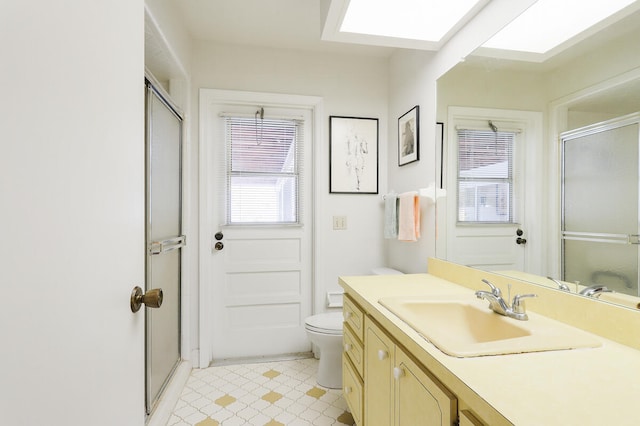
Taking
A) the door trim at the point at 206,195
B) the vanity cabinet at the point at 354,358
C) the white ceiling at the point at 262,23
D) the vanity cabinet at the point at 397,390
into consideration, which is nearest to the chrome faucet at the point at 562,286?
the vanity cabinet at the point at 397,390

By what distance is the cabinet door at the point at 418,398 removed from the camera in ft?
2.44

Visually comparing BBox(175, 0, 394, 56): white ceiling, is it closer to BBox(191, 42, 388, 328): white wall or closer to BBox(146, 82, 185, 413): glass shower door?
BBox(191, 42, 388, 328): white wall

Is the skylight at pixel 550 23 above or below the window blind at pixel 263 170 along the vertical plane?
above

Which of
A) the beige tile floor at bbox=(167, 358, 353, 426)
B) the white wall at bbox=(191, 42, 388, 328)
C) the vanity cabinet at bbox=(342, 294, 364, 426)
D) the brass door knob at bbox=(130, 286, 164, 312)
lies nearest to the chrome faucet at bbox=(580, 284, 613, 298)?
the vanity cabinet at bbox=(342, 294, 364, 426)

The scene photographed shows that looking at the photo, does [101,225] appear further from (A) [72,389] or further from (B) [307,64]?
(B) [307,64]

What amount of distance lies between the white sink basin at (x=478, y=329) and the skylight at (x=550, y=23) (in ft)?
3.12

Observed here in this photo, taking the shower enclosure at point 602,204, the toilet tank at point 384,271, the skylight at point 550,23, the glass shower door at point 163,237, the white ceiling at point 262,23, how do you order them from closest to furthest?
the shower enclosure at point 602,204 < the skylight at point 550,23 < the glass shower door at point 163,237 < the white ceiling at point 262,23 < the toilet tank at point 384,271

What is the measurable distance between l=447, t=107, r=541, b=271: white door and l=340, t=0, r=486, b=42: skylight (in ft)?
1.42

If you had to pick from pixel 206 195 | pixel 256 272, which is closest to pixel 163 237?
pixel 206 195

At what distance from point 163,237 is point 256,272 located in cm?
84

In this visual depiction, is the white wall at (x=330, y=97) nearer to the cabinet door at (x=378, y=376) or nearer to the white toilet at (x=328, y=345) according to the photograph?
the white toilet at (x=328, y=345)

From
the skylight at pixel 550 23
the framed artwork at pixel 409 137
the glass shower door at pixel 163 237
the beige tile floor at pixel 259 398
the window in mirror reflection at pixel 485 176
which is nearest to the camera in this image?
the skylight at pixel 550 23

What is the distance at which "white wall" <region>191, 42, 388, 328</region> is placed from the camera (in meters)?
2.42

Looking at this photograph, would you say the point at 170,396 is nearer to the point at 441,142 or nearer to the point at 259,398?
the point at 259,398
